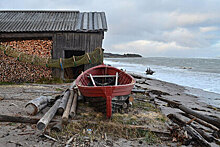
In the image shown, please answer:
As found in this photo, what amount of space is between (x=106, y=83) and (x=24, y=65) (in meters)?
6.73

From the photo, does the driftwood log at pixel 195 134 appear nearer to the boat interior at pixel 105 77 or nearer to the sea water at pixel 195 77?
the boat interior at pixel 105 77

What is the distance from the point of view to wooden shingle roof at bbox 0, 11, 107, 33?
410 inches

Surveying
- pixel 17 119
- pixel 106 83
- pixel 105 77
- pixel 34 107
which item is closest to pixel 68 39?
pixel 105 77

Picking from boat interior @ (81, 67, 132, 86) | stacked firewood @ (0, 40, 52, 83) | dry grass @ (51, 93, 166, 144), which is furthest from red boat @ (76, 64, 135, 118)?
stacked firewood @ (0, 40, 52, 83)

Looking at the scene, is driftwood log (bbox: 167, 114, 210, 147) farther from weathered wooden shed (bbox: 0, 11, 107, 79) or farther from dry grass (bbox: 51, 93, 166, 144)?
weathered wooden shed (bbox: 0, 11, 107, 79)

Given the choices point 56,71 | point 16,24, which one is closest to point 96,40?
point 56,71

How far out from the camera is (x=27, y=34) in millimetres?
10477

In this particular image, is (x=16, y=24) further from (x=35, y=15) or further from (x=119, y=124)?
(x=119, y=124)

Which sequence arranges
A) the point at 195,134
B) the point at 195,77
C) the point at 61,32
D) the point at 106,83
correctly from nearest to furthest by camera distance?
the point at 195,134, the point at 106,83, the point at 61,32, the point at 195,77

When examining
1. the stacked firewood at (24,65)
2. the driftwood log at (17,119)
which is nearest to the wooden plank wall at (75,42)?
the stacked firewood at (24,65)

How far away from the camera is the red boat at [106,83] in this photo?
15.4 ft

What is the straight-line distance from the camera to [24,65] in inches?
424

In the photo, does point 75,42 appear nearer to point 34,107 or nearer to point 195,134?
point 34,107

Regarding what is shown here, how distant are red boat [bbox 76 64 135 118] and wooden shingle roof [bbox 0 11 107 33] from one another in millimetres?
3780
